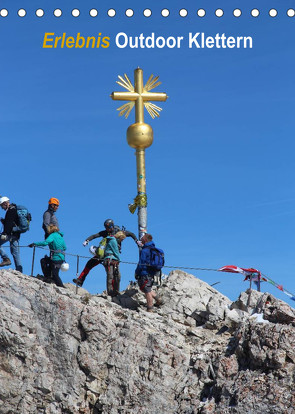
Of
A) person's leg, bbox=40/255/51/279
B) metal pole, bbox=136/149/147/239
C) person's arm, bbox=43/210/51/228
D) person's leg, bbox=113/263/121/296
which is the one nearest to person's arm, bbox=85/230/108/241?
person's leg, bbox=113/263/121/296

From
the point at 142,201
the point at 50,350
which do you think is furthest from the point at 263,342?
the point at 142,201

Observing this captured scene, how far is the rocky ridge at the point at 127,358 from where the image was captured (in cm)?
2161

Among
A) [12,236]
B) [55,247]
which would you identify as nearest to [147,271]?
[55,247]

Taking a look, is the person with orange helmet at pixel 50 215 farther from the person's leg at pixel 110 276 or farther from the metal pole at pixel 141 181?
the metal pole at pixel 141 181

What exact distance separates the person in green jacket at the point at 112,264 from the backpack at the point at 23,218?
247cm

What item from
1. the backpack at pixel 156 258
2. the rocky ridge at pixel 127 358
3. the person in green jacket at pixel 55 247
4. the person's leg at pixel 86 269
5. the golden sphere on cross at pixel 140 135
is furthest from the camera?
the golden sphere on cross at pixel 140 135

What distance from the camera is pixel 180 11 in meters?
25.1

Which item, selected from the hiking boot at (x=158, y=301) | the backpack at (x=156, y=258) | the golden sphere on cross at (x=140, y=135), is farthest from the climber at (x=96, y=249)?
the golden sphere on cross at (x=140, y=135)

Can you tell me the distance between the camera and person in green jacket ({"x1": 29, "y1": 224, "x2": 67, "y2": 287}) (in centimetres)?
2478

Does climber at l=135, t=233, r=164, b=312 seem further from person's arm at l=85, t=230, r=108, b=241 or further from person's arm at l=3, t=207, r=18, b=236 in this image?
person's arm at l=3, t=207, r=18, b=236

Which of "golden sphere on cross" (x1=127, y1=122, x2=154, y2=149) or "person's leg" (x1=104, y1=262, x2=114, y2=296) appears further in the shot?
"golden sphere on cross" (x1=127, y1=122, x2=154, y2=149)

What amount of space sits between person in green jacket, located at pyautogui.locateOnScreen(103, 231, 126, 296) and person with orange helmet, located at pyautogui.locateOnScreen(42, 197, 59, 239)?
1.73 m

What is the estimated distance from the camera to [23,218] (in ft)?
83.5

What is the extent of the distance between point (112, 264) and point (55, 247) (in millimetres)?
1813
